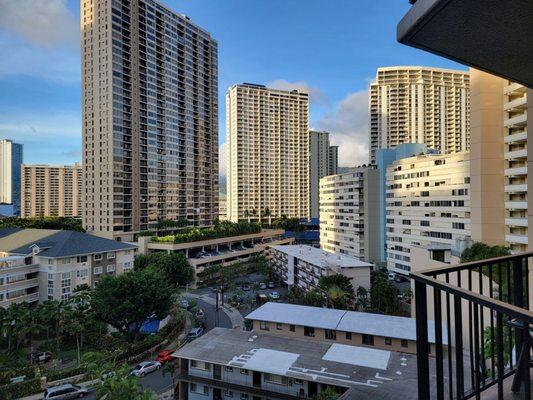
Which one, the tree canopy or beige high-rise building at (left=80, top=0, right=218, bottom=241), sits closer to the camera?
the tree canopy

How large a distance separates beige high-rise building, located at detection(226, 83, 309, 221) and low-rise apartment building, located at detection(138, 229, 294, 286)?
18.9 metres

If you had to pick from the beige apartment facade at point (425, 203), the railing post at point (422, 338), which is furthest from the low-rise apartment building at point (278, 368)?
the beige apartment facade at point (425, 203)

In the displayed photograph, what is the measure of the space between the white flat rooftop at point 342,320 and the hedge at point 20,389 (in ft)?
29.8

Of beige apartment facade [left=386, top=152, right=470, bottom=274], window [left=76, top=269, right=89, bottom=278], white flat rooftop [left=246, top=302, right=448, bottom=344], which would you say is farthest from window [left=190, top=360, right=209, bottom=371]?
beige apartment facade [left=386, top=152, right=470, bottom=274]

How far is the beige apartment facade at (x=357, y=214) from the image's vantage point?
1559 inches

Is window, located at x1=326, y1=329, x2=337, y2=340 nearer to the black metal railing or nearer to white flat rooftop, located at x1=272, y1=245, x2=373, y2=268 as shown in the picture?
white flat rooftop, located at x1=272, y1=245, x2=373, y2=268

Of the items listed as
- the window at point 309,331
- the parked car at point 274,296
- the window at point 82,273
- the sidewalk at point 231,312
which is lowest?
the sidewalk at point 231,312

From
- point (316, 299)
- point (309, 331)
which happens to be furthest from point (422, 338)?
point (316, 299)

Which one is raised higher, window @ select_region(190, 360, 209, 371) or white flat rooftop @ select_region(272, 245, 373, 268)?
white flat rooftop @ select_region(272, 245, 373, 268)

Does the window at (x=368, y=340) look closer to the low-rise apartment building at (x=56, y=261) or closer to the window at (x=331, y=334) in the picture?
the window at (x=331, y=334)

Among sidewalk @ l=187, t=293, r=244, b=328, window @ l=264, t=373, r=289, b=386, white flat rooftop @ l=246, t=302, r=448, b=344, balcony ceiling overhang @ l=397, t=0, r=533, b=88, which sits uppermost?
balcony ceiling overhang @ l=397, t=0, r=533, b=88

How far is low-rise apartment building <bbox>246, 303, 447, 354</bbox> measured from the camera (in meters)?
15.0

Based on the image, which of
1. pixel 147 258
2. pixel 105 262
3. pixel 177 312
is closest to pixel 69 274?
pixel 105 262

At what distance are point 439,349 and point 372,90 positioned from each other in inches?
2500
